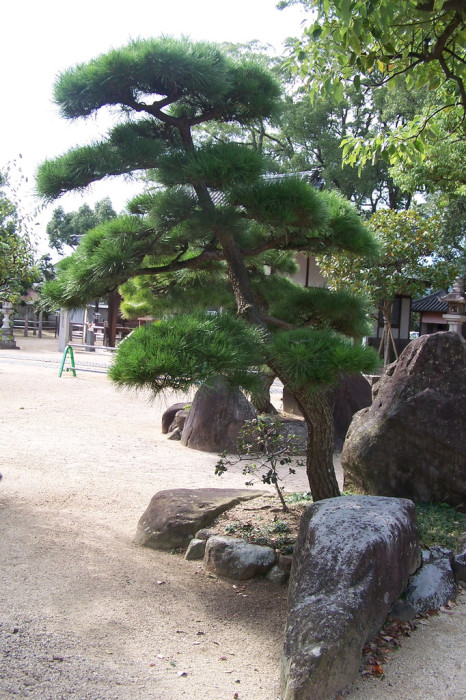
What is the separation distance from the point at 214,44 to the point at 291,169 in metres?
18.1

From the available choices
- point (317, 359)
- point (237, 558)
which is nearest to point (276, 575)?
point (237, 558)

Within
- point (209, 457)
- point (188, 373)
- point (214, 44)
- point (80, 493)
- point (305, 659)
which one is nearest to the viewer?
point (305, 659)

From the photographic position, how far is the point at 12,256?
228 inches

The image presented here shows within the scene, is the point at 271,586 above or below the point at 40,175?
below

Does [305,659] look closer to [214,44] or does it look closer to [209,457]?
[214,44]

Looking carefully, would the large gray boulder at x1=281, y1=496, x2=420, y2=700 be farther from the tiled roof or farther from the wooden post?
the tiled roof

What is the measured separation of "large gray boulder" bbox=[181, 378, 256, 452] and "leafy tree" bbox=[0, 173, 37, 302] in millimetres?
2539

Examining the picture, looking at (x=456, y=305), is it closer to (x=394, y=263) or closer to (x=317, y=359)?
(x=394, y=263)

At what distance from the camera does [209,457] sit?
23.4ft

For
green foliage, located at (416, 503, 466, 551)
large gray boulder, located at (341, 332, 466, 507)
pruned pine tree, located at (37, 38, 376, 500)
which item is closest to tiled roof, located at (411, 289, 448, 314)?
large gray boulder, located at (341, 332, 466, 507)

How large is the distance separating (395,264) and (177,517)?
10.2m

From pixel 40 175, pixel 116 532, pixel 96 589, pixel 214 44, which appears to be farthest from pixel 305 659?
pixel 214 44

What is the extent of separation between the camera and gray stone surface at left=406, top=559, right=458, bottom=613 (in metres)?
3.29

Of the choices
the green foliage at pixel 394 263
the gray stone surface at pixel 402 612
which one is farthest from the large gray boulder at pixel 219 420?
the green foliage at pixel 394 263
